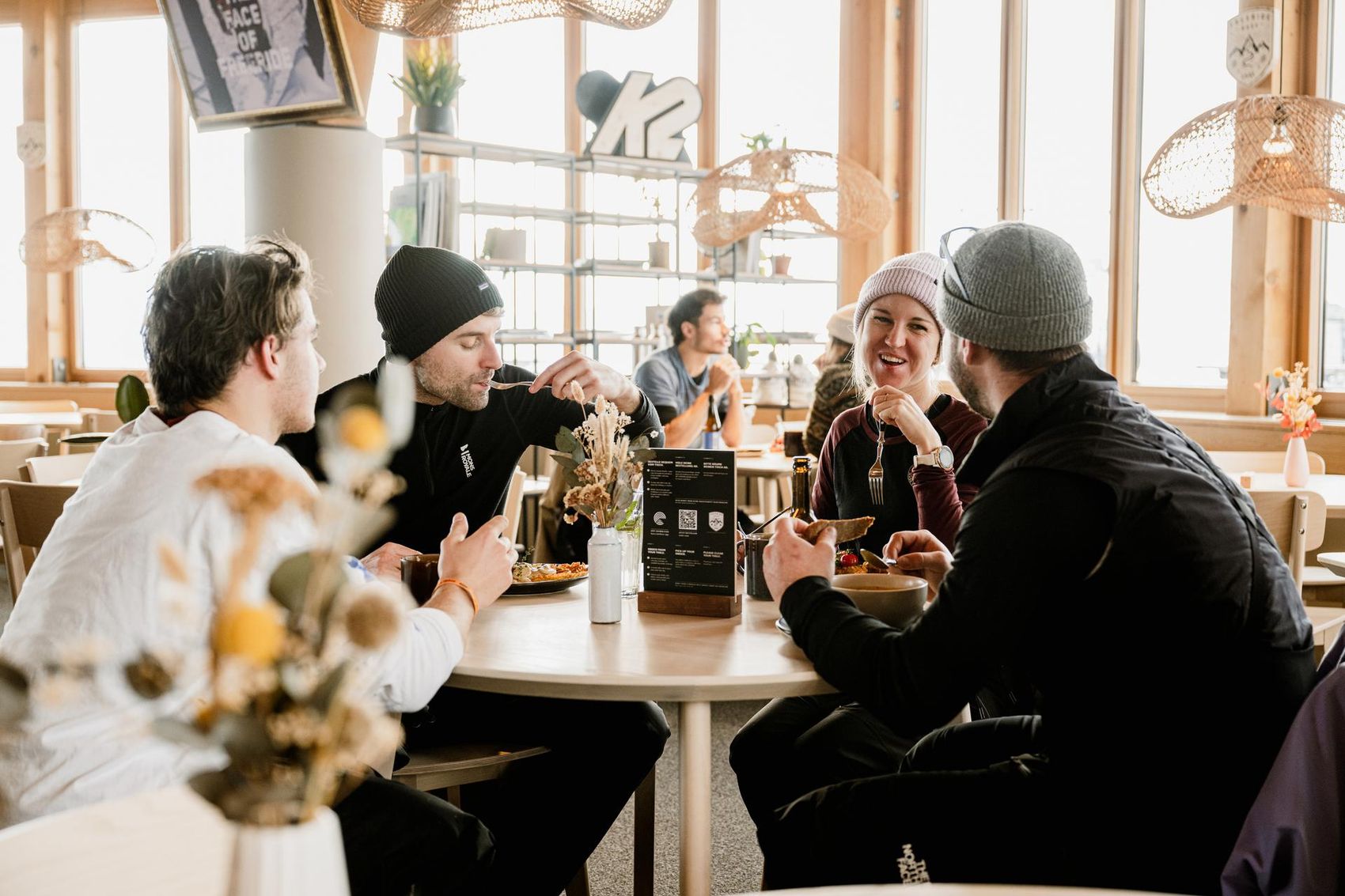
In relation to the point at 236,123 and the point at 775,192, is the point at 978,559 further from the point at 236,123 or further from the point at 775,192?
the point at 775,192

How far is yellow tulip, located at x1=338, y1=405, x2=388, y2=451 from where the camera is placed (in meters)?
0.60

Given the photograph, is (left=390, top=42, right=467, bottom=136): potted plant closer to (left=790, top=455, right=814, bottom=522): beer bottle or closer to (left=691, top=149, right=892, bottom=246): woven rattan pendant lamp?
(left=691, top=149, right=892, bottom=246): woven rattan pendant lamp

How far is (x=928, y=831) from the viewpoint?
5.18 feet

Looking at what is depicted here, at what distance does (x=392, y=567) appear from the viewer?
2068mm

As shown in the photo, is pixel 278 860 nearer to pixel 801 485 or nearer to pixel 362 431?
→ pixel 362 431

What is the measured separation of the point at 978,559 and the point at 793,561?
0.35 meters

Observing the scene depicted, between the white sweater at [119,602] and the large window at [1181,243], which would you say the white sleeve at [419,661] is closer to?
the white sweater at [119,602]

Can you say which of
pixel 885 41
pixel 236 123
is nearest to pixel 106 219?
pixel 236 123

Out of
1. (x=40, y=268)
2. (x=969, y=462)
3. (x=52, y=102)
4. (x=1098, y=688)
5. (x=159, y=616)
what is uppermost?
(x=52, y=102)

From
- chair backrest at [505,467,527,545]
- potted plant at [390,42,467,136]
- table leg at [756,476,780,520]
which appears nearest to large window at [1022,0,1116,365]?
table leg at [756,476,780,520]

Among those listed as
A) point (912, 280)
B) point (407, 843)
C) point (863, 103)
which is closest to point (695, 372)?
point (912, 280)

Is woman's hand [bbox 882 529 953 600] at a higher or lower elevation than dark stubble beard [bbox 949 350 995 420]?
lower

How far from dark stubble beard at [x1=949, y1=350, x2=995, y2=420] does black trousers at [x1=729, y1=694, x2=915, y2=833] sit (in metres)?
0.64

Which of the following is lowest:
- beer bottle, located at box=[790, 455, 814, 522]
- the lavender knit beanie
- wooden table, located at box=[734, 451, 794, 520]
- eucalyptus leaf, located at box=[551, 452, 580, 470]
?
wooden table, located at box=[734, 451, 794, 520]
